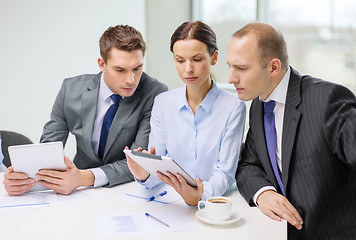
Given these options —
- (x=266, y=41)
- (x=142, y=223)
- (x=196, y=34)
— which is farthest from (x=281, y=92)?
(x=142, y=223)

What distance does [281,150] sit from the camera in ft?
6.04

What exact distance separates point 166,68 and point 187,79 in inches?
148

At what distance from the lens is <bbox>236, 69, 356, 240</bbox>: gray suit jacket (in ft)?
5.71

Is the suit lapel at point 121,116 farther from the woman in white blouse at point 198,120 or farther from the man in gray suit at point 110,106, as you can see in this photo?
the woman in white blouse at point 198,120

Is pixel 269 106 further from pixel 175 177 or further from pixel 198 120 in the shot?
pixel 175 177

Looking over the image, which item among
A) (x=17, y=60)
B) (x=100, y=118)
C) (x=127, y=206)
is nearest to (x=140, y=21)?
(x=17, y=60)

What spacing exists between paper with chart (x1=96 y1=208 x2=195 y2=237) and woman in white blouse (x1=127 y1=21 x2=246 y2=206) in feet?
0.89

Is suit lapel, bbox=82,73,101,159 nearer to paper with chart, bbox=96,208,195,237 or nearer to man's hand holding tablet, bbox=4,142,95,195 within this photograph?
man's hand holding tablet, bbox=4,142,95,195

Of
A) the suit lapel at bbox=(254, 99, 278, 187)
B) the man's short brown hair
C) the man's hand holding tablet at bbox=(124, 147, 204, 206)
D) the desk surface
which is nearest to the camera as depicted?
the desk surface

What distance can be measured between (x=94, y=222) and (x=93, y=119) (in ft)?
2.91

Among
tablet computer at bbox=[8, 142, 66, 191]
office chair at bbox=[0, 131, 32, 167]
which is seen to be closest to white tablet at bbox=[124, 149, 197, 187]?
tablet computer at bbox=[8, 142, 66, 191]

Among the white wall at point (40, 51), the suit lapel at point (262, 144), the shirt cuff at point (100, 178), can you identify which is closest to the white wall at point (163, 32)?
the white wall at point (40, 51)

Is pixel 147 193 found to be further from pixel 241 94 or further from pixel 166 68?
pixel 166 68

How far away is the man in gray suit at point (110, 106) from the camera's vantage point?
2371 millimetres
